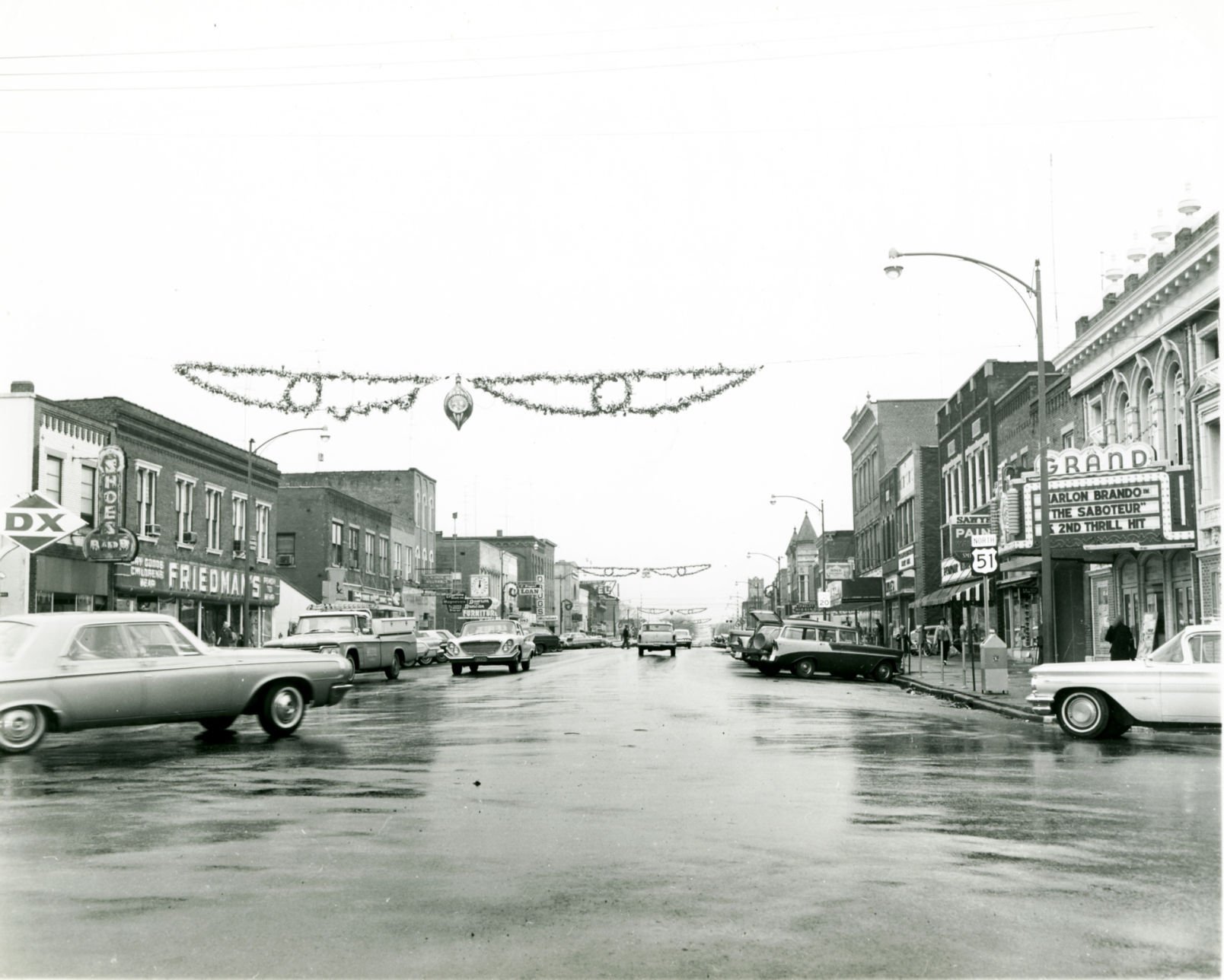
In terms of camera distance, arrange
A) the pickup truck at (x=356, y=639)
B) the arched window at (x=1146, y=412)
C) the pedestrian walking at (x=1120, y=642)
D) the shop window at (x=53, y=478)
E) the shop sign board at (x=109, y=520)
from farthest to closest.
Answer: the shop sign board at (x=109, y=520), the shop window at (x=53, y=478), the pickup truck at (x=356, y=639), the arched window at (x=1146, y=412), the pedestrian walking at (x=1120, y=642)

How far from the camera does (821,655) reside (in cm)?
3444

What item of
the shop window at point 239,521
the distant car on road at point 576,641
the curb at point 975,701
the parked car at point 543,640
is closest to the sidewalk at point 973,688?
the curb at point 975,701

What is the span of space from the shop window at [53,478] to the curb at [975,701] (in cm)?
2290

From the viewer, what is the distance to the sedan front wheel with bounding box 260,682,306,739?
14883 millimetres

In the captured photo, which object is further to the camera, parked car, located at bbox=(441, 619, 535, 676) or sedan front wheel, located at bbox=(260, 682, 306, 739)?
parked car, located at bbox=(441, 619, 535, 676)

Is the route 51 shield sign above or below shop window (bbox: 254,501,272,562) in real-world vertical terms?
below

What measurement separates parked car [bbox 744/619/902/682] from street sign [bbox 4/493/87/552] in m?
20.9

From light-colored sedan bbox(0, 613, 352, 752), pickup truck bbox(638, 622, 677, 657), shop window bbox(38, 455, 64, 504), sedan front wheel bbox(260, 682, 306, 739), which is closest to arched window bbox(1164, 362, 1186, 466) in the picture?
sedan front wheel bbox(260, 682, 306, 739)

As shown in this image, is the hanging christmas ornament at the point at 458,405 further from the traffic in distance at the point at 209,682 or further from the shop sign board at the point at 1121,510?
the shop sign board at the point at 1121,510

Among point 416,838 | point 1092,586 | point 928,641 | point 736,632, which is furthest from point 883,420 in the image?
point 416,838

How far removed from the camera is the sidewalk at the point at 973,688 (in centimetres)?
2088

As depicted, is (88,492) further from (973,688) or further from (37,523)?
(973,688)

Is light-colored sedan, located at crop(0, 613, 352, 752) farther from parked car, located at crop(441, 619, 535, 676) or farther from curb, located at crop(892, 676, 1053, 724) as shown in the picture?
parked car, located at crop(441, 619, 535, 676)

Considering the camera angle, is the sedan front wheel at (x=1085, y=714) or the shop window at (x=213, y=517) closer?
the sedan front wheel at (x=1085, y=714)
